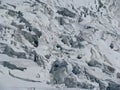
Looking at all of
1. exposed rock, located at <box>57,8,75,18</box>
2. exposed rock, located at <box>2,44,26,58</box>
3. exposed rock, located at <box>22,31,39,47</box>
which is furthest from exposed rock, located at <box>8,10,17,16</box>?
exposed rock, located at <box>57,8,75,18</box>

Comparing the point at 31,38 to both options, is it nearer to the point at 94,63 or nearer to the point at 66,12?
the point at 94,63

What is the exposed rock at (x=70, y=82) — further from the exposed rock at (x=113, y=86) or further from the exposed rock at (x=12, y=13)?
the exposed rock at (x=12, y=13)

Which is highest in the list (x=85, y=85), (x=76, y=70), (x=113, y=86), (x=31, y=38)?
(x=31, y=38)

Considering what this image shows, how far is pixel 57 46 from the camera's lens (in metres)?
30.5

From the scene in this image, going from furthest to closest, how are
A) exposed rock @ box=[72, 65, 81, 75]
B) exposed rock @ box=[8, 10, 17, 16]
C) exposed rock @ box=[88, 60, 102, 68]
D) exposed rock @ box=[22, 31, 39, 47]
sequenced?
exposed rock @ box=[8, 10, 17, 16]
exposed rock @ box=[22, 31, 39, 47]
exposed rock @ box=[88, 60, 102, 68]
exposed rock @ box=[72, 65, 81, 75]

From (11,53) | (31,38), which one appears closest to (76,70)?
Answer: (11,53)

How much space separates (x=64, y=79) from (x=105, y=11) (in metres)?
17.9

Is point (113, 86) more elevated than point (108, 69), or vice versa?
point (108, 69)

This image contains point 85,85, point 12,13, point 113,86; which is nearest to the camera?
point 85,85

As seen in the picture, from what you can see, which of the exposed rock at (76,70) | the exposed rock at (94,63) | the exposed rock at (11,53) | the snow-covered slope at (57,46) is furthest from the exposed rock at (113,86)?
the exposed rock at (11,53)

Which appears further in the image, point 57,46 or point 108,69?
point 57,46

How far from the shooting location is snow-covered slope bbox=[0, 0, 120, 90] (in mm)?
25250

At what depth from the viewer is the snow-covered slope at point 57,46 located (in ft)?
82.8

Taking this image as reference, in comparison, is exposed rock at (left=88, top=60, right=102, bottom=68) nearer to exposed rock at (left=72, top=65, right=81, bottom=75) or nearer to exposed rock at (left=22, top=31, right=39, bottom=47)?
exposed rock at (left=72, top=65, right=81, bottom=75)
